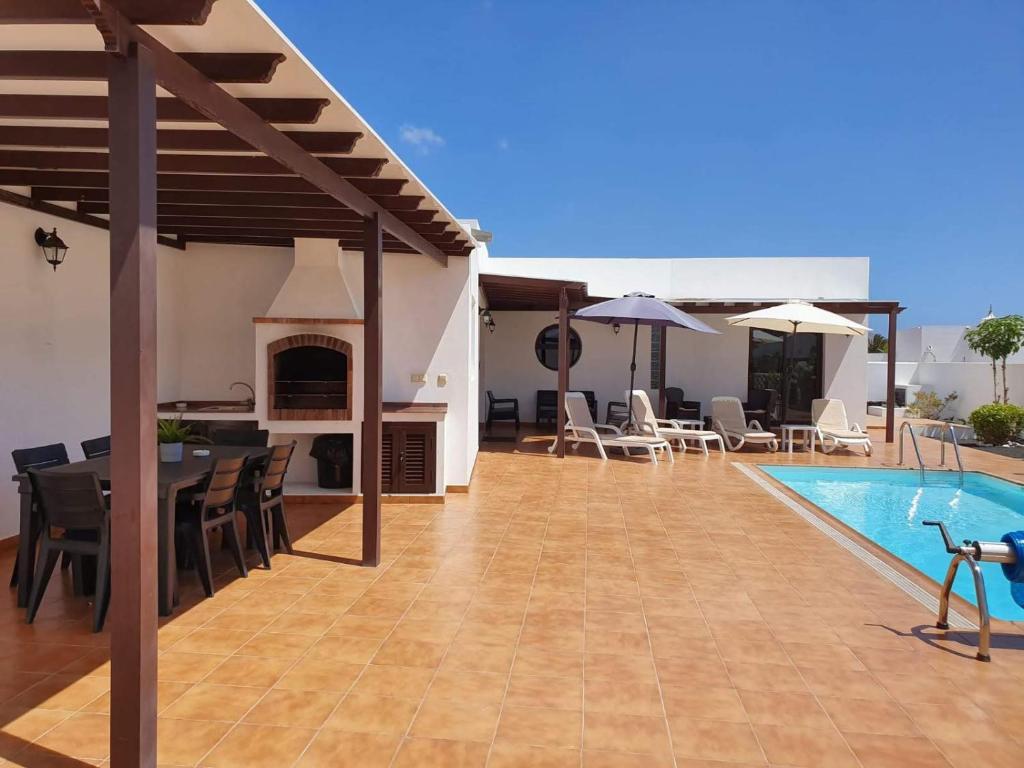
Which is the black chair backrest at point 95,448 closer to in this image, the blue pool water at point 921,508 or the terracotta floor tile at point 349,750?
the terracotta floor tile at point 349,750

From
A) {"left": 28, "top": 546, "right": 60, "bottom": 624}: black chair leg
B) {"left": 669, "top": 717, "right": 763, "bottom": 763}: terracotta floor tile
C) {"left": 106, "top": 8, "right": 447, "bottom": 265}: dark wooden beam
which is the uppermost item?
{"left": 106, "top": 8, "right": 447, "bottom": 265}: dark wooden beam

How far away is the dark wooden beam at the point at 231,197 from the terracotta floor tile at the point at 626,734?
371cm

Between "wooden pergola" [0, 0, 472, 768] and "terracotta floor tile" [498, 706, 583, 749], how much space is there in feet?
4.53

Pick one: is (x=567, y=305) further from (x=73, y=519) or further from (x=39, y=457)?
(x=73, y=519)

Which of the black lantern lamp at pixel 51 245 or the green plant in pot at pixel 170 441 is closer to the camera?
the green plant in pot at pixel 170 441

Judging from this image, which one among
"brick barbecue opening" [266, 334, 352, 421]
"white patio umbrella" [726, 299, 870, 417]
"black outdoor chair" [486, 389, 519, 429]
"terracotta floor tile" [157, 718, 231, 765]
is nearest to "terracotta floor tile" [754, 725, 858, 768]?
"terracotta floor tile" [157, 718, 231, 765]

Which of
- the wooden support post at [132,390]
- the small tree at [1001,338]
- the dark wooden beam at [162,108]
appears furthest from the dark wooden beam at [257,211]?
the small tree at [1001,338]

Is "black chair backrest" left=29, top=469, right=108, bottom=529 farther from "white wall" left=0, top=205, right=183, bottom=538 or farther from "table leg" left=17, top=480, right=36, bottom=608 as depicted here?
"white wall" left=0, top=205, right=183, bottom=538

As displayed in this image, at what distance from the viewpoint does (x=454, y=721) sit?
115 inches

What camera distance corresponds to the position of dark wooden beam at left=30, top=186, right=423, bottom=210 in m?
5.17

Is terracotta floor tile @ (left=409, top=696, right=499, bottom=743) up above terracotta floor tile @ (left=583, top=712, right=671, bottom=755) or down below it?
above

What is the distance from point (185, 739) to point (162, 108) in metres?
2.81

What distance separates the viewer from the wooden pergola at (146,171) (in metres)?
2.33

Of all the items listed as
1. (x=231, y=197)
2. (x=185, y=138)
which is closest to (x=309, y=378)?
(x=231, y=197)
